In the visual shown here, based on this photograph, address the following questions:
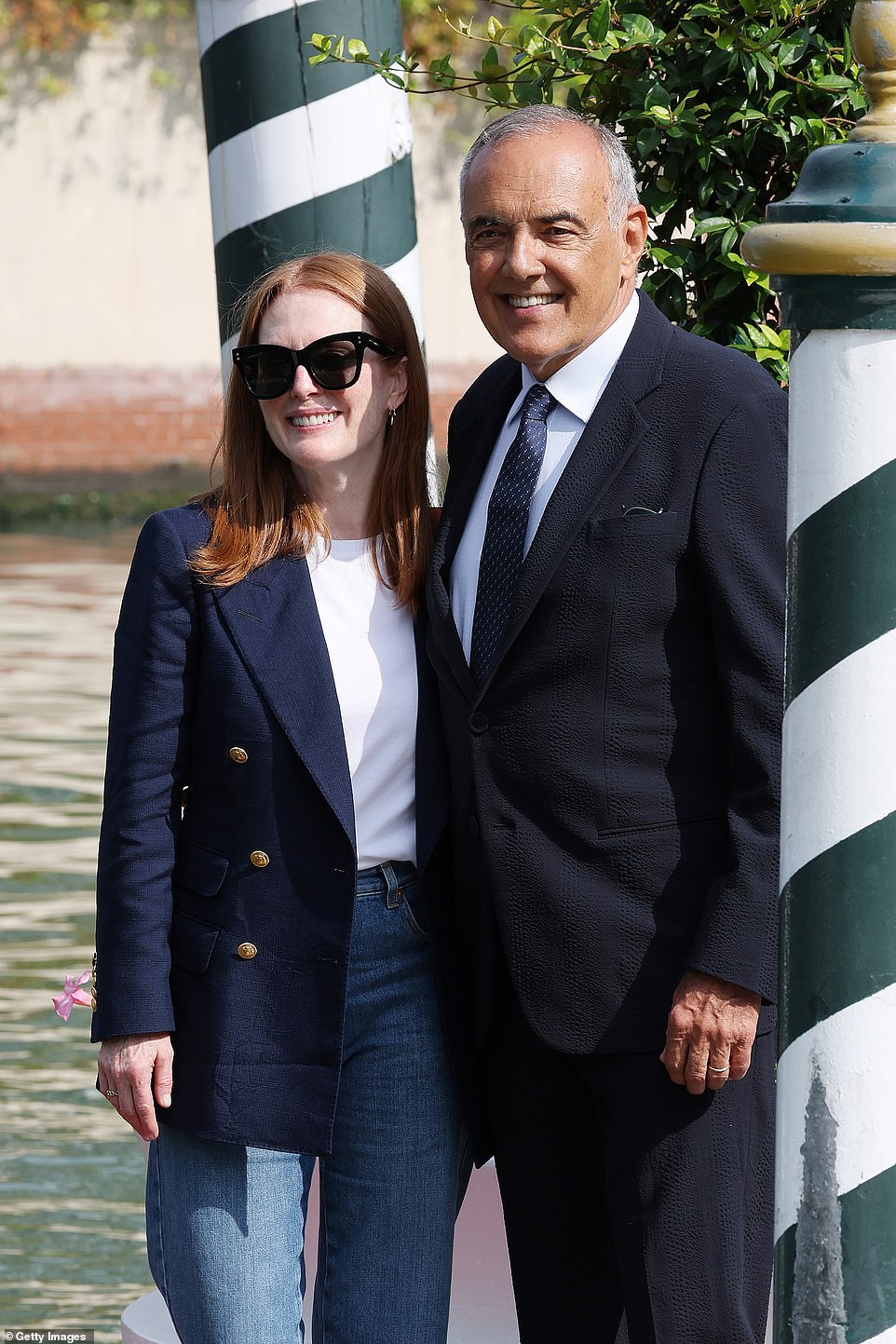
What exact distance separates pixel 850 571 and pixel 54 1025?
3.84 meters

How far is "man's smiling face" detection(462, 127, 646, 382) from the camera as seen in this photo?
2504 mm

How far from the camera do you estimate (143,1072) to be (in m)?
2.51

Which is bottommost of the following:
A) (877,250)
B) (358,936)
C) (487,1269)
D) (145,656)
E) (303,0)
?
(487,1269)

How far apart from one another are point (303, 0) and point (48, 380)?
35.3 ft

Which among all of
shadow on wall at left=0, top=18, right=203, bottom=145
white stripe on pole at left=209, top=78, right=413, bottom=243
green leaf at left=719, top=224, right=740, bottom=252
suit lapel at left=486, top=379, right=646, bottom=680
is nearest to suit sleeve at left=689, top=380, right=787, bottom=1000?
suit lapel at left=486, top=379, right=646, bottom=680

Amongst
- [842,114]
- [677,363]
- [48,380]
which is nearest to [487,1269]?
[677,363]

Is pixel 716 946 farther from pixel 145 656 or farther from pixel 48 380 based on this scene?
pixel 48 380

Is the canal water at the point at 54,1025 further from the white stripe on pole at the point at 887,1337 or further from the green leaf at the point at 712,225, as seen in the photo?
the green leaf at the point at 712,225

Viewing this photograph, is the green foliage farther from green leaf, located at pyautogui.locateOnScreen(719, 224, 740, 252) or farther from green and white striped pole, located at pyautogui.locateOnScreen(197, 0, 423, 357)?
green and white striped pole, located at pyautogui.locateOnScreen(197, 0, 423, 357)

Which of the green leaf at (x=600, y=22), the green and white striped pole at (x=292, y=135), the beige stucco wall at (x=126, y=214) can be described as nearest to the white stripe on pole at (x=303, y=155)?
the green and white striped pole at (x=292, y=135)

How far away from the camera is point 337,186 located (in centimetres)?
371

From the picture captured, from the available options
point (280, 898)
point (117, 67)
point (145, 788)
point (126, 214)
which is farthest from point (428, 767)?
point (117, 67)

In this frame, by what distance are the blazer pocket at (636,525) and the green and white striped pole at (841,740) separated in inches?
11.9

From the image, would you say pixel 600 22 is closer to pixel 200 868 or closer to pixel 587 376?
pixel 587 376
